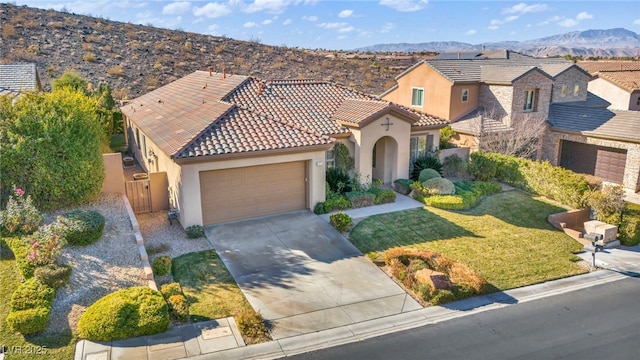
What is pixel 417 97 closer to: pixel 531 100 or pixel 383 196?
pixel 531 100

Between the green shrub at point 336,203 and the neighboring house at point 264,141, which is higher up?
the neighboring house at point 264,141

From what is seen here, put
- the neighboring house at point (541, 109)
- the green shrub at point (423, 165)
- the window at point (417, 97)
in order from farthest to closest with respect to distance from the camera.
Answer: the window at point (417, 97), the neighboring house at point (541, 109), the green shrub at point (423, 165)

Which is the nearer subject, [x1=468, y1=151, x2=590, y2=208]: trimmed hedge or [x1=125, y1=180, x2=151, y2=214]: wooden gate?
[x1=125, y1=180, x2=151, y2=214]: wooden gate

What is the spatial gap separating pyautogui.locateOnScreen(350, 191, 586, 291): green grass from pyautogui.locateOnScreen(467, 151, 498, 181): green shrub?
3215 millimetres

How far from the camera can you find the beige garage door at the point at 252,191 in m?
18.1

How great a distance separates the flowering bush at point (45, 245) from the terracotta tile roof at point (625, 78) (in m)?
36.9

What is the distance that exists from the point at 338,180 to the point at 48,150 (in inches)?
438

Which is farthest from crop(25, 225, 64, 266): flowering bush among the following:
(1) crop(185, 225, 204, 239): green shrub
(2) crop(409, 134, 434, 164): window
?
(2) crop(409, 134, 434, 164): window

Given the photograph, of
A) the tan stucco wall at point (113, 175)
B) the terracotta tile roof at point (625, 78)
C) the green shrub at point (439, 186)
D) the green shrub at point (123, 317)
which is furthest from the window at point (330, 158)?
the terracotta tile roof at point (625, 78)

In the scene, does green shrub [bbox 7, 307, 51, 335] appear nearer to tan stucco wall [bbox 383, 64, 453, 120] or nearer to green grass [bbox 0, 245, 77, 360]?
green grass [bbox 0, 245, 77, 360]

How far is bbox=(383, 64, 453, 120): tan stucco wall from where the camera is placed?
2989 centimetres

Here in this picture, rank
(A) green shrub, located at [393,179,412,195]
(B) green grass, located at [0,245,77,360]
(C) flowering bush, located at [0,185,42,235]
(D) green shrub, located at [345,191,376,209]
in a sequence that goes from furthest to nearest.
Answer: (A) green shrub, located at [393,179,412,195], (D) green shrub, located at [345,191,376,209], (C) flowering bush, located at [0,185,42,235], (B) green grass, located at [0,245,77,360]

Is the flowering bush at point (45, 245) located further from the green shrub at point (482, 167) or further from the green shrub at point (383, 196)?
the green shrub at point (482, 167)

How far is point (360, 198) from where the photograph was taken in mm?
20375
